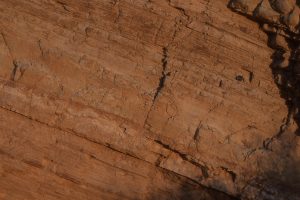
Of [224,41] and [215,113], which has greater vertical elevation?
[224,41]

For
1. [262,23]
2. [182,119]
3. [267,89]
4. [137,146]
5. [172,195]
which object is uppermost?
[262,23]

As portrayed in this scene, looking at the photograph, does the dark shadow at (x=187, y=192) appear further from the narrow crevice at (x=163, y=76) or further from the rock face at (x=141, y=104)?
the narrow crevice at (x=163, y=76)

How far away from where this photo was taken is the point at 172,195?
14.3 feet

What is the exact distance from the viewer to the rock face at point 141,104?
4.23 m

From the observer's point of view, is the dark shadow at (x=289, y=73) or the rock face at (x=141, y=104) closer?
the rock face at (x=141, y=104)

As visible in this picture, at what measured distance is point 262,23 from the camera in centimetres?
443

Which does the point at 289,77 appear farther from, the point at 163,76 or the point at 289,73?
the point at 163,76

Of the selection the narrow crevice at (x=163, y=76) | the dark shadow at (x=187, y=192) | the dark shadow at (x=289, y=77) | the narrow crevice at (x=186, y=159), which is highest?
the dark shadow at (x=289, y=77)

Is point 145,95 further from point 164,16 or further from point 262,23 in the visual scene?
point 262,23

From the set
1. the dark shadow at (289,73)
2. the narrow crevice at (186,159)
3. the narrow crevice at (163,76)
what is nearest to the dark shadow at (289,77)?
the dark shadow at (289,73)

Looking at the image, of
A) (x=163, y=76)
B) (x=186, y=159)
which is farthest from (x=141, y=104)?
(x=186, y=159)

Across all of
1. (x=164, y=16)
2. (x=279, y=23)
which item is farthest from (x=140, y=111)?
(x=279, y=23)

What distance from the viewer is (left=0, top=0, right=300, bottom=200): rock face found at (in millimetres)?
4227

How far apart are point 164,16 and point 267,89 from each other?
3.80ft
